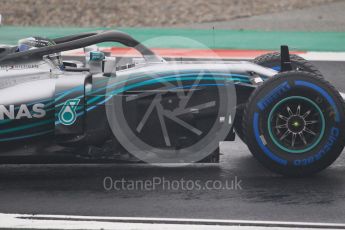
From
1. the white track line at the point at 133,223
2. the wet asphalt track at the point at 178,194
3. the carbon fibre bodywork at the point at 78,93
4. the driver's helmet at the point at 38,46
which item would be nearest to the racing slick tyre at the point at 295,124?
the wet asphalt track at the point at 178,194

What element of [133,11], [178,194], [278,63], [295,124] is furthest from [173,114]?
[133,11]

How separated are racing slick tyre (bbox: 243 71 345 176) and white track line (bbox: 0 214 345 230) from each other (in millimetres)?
1196

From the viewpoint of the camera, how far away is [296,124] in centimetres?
657

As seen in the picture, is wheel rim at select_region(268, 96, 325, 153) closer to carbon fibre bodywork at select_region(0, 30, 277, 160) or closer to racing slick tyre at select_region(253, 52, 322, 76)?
carbon fibre bodywork at select_region(0, 30, 277, 160)

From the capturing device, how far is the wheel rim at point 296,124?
6562mm

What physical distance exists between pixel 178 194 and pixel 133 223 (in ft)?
2.80

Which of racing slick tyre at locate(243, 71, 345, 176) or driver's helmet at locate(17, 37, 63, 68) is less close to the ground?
driver's helmet at locate(17, 37, 63, 68)

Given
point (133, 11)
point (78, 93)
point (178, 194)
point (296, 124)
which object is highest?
point (133, 11)

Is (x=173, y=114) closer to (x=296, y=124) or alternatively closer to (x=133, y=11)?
(x=296, y=124)

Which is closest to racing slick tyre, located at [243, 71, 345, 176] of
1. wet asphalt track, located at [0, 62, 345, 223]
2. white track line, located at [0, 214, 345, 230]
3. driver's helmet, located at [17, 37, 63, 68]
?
wet asphalt track, located at [0, 62, 345, 223]

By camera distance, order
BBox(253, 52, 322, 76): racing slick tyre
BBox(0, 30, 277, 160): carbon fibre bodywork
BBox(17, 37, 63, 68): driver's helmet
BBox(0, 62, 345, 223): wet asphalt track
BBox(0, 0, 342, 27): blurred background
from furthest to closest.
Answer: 1. BBox(0, 0, 342, 27): blurred background
2. BBox(253, 52, 322, 76): racing slick tyre
3. BBox(17, 37, 63, 68): driver's helmet
4. BBox(0, 30, 277, 160): carbon fibre bodywork
5. BBox(0, 62, 345, 223): wet asphalt track

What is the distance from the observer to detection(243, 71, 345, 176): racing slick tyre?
21.5 ft

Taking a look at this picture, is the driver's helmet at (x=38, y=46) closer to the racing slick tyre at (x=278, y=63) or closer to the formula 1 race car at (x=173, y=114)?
the formula 1 race car at (x=173, y=114)

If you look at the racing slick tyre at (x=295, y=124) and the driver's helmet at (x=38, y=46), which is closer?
the racing slick tyre at (x=295, y=124)
